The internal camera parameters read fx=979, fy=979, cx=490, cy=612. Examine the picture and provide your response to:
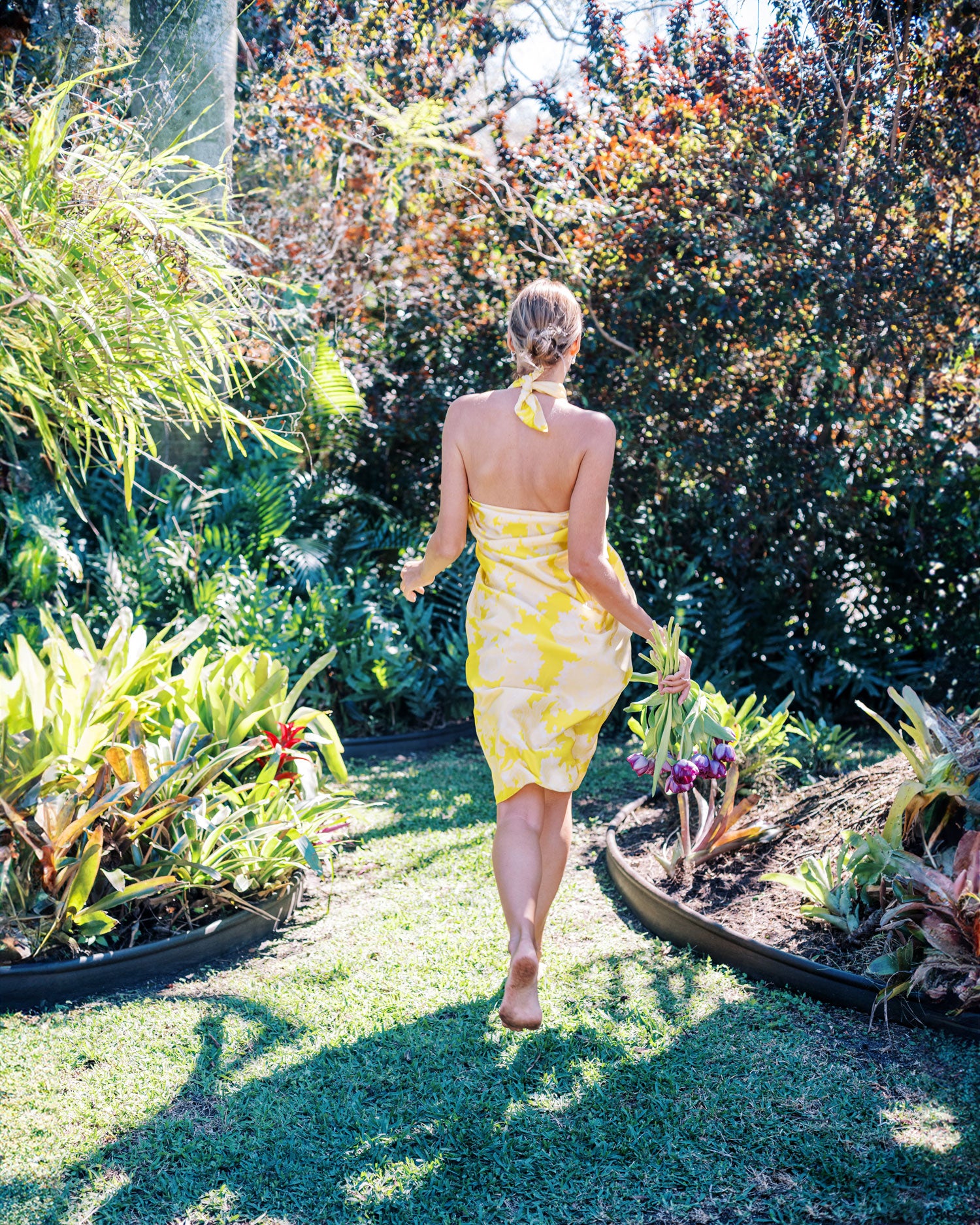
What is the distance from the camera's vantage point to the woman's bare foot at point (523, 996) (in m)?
2.31

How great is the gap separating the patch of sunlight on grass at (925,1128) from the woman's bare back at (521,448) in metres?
1.65

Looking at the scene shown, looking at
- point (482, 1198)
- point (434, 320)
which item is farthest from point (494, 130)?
point (482, 1198)

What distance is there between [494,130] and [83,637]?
15.6 ft

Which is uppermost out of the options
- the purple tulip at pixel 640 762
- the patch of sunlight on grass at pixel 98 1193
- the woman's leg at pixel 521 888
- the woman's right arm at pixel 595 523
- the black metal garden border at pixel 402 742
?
the woman's right arm at pixel 595 523

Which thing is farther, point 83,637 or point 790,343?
point 790,343

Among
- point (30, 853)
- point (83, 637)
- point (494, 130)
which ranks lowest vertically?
point (30, 853)

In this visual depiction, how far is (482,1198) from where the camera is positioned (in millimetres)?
1998

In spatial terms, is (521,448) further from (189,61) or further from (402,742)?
(189,61)

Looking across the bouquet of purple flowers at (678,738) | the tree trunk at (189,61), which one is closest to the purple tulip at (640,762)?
the bouquet of purple flowers at (678,738)

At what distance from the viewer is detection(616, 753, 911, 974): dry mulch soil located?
116 inches

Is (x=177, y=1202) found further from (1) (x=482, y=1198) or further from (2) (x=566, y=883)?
(2) (x=566, y=883)

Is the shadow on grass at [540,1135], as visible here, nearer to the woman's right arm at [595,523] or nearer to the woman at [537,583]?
the woman at [537,583]

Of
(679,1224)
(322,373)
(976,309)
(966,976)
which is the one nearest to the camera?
(679,1224)

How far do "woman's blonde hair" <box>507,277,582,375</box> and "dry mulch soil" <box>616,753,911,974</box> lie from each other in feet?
5.95
